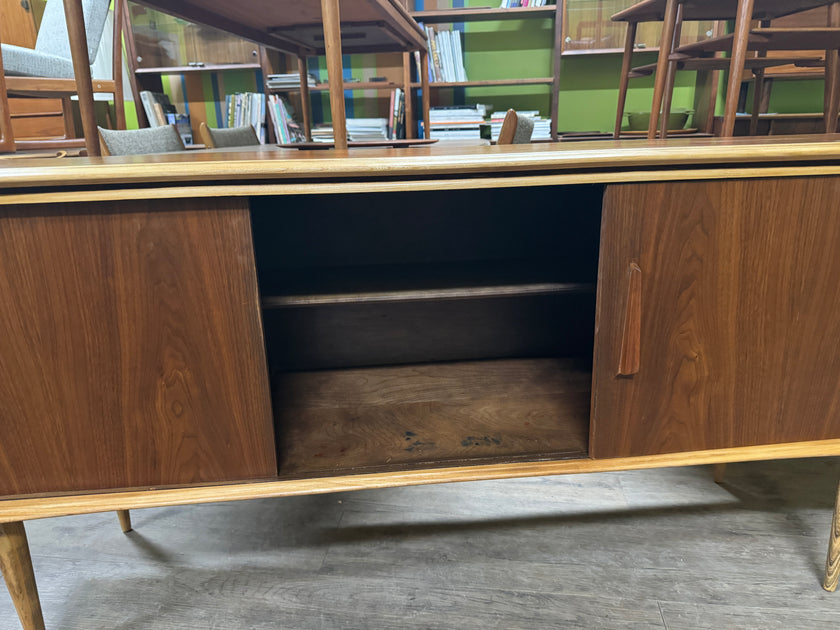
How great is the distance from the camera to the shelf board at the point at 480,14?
10.8 ft

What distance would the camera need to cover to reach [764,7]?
200 centimetres

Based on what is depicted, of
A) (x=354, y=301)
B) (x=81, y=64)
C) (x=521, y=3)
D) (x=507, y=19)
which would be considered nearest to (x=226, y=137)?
(x=81, y=64)

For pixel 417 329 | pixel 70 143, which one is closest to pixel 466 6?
pixel 70 143

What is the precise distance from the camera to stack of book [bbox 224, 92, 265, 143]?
11.4ft

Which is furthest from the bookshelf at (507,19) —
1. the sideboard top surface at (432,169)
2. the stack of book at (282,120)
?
the sideboard top surface at (432,169)

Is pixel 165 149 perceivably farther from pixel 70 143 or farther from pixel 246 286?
pixel 246 286

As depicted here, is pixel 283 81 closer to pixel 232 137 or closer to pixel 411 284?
pixel 232 137

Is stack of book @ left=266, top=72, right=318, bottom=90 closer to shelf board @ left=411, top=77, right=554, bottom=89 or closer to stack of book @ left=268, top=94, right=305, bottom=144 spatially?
stack of book @ left=268, top=94, right=305, bottom=144

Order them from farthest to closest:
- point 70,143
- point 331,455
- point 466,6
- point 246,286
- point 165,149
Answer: point 466,6
point 70,143
point 165,149
point 331,455
point 246,286

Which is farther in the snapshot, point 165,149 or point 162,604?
point 165,149

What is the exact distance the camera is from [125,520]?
3.70 feet

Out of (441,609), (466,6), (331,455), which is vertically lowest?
(441,609)

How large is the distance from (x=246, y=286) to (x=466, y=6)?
3467 millimetres

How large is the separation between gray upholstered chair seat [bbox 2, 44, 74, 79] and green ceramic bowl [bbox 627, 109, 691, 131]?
2985 mm
